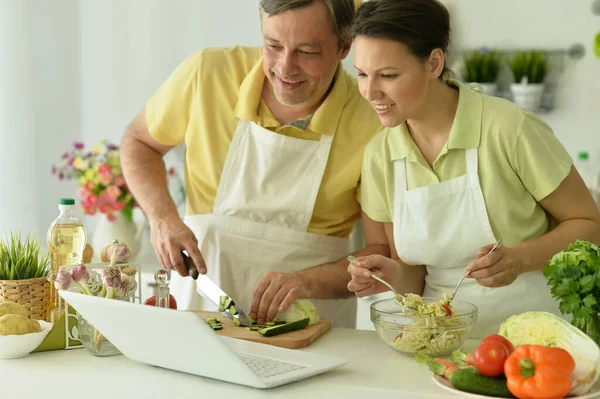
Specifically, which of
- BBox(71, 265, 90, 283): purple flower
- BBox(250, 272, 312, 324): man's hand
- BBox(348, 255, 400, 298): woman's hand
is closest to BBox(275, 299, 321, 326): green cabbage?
BBox(250, 272, 312, 324): man's hand

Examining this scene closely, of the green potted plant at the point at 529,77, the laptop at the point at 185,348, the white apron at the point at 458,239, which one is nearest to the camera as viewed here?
the laptop at the point at 185,348

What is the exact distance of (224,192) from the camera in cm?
243

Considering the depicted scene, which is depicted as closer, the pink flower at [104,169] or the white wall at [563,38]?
the pink flower at [104,169]

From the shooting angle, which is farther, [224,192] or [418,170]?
[224,192]

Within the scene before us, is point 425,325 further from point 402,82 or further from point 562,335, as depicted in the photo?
point 402,82

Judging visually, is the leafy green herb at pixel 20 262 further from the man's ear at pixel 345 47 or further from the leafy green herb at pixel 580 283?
the leafy green herb at pixel 580 283

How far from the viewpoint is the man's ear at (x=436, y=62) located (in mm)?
1939

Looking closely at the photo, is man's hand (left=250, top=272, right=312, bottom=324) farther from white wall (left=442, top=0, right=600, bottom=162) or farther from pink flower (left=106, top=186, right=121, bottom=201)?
white wall (left=442, top=0, right=600, bottom=162)

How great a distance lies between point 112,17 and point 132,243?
1090mm

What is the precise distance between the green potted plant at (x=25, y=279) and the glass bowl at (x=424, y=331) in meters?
0.78

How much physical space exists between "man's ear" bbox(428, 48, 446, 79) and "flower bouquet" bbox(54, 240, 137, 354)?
82 cm

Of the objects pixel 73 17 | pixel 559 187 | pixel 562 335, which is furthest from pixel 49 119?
pixel 562 335

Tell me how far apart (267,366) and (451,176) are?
0.69 meters

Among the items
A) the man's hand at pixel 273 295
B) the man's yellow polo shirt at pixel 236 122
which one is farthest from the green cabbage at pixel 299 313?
the man's yellow polo shirt at pixel 236 122
